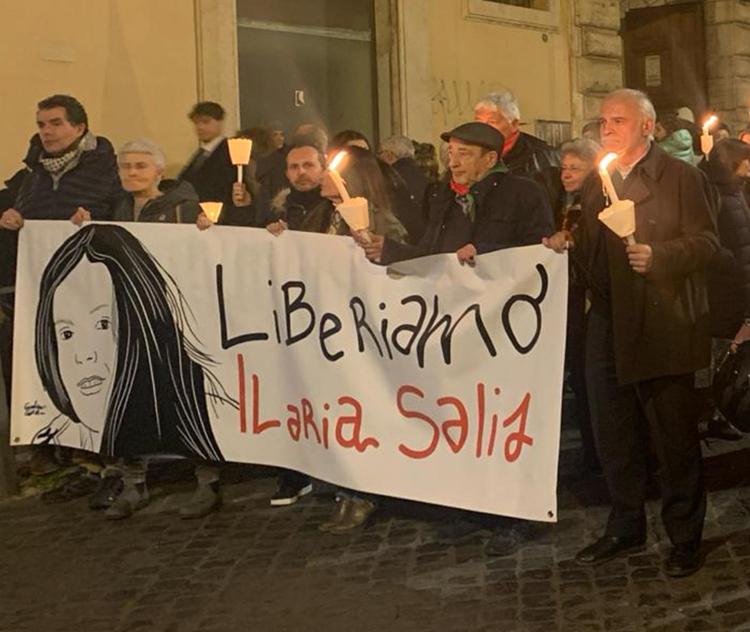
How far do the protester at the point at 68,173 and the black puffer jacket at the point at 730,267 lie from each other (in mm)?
3078

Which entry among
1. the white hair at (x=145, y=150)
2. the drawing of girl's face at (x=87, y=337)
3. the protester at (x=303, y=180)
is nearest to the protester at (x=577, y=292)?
the protester at (x=303, y=180)

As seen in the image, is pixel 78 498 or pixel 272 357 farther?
pixel 78 498

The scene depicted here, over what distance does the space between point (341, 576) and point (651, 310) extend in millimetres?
1600

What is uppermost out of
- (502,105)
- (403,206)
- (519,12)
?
(519,12)

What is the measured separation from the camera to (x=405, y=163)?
7.93 metres

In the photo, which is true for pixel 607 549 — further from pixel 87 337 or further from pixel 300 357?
pixel 87 337

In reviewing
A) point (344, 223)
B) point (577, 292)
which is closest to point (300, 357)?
point (344, 223)

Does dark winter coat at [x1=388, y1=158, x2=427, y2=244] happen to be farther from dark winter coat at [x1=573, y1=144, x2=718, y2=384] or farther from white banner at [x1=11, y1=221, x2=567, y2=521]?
dark winter coat at [x1=573, y1=144, x2=718, y2=384]

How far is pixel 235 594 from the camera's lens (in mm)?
4848

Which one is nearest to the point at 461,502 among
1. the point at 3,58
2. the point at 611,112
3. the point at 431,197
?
the point at 431,197

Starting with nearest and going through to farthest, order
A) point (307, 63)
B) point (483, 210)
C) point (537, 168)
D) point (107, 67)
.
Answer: point (483, 210)
point (537, 168)
point (107, 67)
point (307, 63)

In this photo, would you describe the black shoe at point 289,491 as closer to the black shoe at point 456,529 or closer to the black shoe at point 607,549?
the black shoe at point 456,529

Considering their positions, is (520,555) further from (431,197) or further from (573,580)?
(431,197)

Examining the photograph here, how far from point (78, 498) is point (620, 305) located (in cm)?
317
